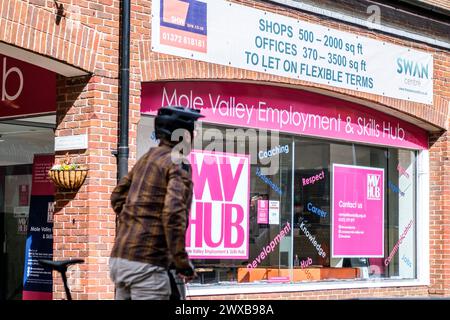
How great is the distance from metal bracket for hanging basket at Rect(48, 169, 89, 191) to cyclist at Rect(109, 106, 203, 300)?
13.5ft

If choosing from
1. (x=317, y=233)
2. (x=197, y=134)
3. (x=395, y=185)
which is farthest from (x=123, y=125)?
(x=395, y=185)

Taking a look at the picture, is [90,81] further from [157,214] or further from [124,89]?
[157,214]

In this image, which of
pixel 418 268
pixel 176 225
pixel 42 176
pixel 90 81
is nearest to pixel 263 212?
pixel 42 176

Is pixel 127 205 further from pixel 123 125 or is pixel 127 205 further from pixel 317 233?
pixel 317 233

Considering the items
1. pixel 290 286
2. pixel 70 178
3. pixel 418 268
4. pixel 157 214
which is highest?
pixel 70 178

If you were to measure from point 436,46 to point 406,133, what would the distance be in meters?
1.57

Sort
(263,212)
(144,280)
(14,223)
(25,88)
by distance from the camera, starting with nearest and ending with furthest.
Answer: (144,280), (25,88), (14,223), (263,212)

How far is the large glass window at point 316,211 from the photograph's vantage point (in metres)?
12.2

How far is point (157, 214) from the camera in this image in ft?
19.4

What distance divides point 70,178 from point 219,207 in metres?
2.36

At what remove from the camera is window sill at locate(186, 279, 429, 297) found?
1159 cm

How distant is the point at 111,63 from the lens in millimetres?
10359

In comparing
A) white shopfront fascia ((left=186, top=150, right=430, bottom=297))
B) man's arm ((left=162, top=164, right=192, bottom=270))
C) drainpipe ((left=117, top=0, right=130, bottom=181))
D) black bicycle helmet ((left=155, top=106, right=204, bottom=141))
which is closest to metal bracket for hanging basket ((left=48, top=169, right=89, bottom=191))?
drainpipe ((left=117, top=0, right=130, bottom=181))

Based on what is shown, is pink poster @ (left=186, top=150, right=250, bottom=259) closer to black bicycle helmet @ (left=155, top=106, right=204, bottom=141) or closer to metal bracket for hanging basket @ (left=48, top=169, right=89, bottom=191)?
metal bracket for hanging basket @ (left=48, top=169, right=89, bottom=191)
